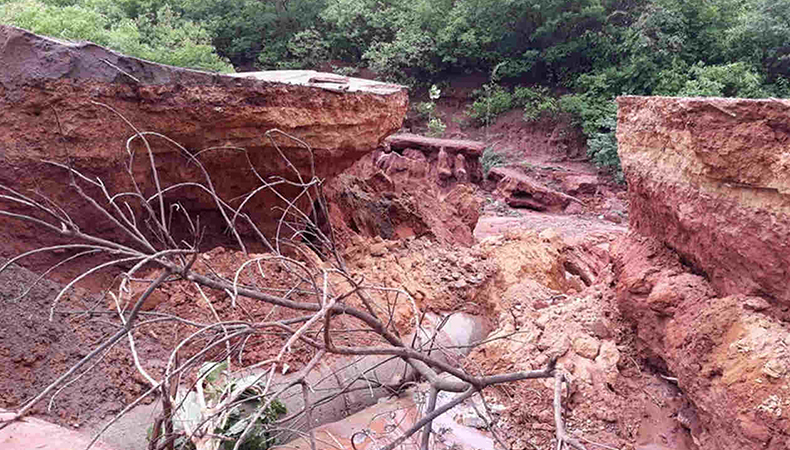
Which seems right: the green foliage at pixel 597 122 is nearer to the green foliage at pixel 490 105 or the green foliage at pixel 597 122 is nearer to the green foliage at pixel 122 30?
the green foliage at pixel 490 105

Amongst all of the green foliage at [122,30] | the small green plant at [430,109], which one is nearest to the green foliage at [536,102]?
the small green plant at [430,109]

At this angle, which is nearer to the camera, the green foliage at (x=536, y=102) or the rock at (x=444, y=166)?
the rock at (x=444, y=166)

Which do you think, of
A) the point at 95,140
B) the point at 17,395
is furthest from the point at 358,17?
the point at 17,395

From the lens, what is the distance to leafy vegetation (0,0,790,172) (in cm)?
1379

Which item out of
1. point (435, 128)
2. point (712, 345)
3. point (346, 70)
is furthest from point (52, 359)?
point (346, 70)

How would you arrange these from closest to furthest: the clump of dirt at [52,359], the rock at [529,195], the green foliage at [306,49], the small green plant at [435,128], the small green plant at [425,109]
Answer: the clump of dirt at [52,359]
the rock at [529,195]
the small green plant at [435,128]
the small green plant at [425,109]
the green foliage at [306,49]

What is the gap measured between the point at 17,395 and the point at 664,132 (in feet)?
13.4

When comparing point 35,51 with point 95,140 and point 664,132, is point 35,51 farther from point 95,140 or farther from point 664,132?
point 664,132

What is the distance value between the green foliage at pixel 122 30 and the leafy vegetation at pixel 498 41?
0.05 meters

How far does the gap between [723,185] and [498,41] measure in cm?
1624

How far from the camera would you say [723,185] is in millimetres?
3016

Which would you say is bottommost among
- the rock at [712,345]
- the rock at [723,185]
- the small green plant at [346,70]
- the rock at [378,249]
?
the rock at [378,249]

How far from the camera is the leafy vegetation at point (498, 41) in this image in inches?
543

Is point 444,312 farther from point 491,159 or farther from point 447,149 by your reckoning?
point 491,159
